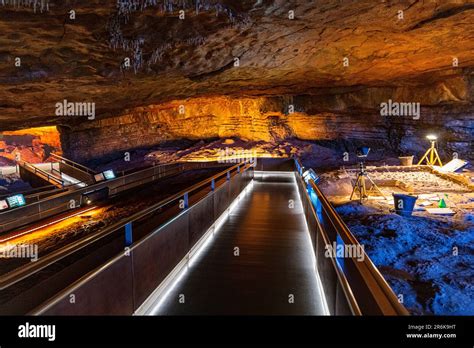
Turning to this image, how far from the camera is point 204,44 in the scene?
10.0 metres

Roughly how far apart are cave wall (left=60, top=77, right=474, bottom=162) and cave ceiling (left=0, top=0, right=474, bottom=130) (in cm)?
366

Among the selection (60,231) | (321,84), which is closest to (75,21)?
(60,231)

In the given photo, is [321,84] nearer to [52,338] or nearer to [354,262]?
[354,262]

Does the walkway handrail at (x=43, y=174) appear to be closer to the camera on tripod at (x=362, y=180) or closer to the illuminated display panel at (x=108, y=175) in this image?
the illuminated display panel at (x=108, y=175)

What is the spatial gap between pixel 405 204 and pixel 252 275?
23.4 ft

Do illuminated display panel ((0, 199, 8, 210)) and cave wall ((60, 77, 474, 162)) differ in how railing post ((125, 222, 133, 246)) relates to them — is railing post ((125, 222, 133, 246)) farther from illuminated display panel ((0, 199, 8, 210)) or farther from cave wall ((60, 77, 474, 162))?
cave wall ((60, 77, 474, 162))

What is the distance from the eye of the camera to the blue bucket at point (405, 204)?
941 centimetres

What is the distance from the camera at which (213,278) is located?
14.8 ft

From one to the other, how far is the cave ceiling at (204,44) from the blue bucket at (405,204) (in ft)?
18.1

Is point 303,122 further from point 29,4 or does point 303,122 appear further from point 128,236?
point 128,236

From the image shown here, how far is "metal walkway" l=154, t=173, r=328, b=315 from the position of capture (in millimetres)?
3746

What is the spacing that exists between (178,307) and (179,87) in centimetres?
1435

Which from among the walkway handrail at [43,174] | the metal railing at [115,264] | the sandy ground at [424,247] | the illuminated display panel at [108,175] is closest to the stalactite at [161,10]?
the metal railing at [115,264]

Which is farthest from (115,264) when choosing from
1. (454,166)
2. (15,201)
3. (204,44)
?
(454,166)
